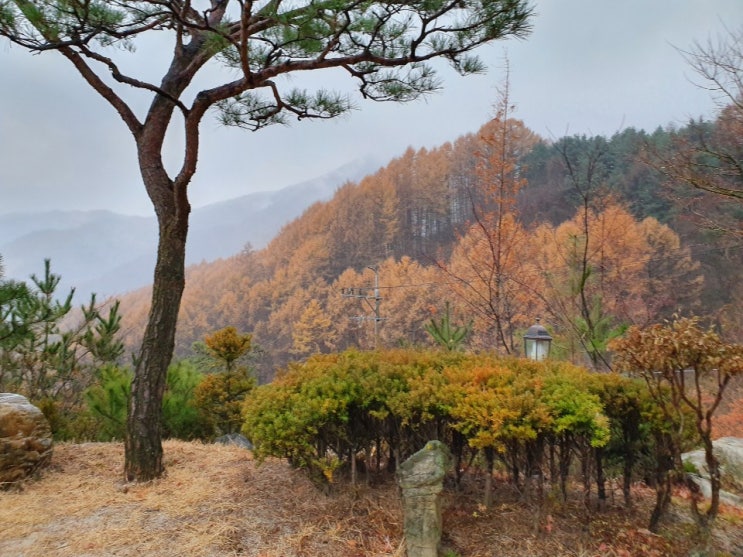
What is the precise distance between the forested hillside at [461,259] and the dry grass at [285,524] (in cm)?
240

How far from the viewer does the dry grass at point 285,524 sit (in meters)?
2.28

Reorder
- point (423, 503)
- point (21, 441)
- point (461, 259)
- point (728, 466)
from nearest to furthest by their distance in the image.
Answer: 1. point (423, 503)
2. point (21, 441)
3. point (728, 466)
4. point (461, 259)

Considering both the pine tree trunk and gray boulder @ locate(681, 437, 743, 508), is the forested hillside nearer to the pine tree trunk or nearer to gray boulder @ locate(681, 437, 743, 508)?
gray boulder @ locate(681, 437, 743, 508)

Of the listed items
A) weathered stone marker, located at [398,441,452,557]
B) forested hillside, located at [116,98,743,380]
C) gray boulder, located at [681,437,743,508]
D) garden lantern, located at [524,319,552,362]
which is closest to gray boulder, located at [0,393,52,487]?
weathered stone marker, located at [398,441,452,557]

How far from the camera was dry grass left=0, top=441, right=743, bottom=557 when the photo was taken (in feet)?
7.48

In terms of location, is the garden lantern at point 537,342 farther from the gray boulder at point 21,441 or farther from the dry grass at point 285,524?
the gray boulder at point 21,441

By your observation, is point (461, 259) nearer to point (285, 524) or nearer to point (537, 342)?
point (537, 342)

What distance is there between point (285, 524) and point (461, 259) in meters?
11.5

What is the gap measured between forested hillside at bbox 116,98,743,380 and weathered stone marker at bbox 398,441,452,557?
291 cm

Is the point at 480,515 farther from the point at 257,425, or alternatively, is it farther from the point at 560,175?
the point at 560,175

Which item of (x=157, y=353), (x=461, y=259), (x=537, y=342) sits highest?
(x=461, y=259)

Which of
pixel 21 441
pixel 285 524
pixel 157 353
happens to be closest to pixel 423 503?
pixel 285 524

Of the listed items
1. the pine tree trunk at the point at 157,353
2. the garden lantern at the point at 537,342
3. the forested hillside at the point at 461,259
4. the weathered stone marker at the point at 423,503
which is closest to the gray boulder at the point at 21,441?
the pine tree trunk at the point at 157,353

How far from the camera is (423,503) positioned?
219cm
